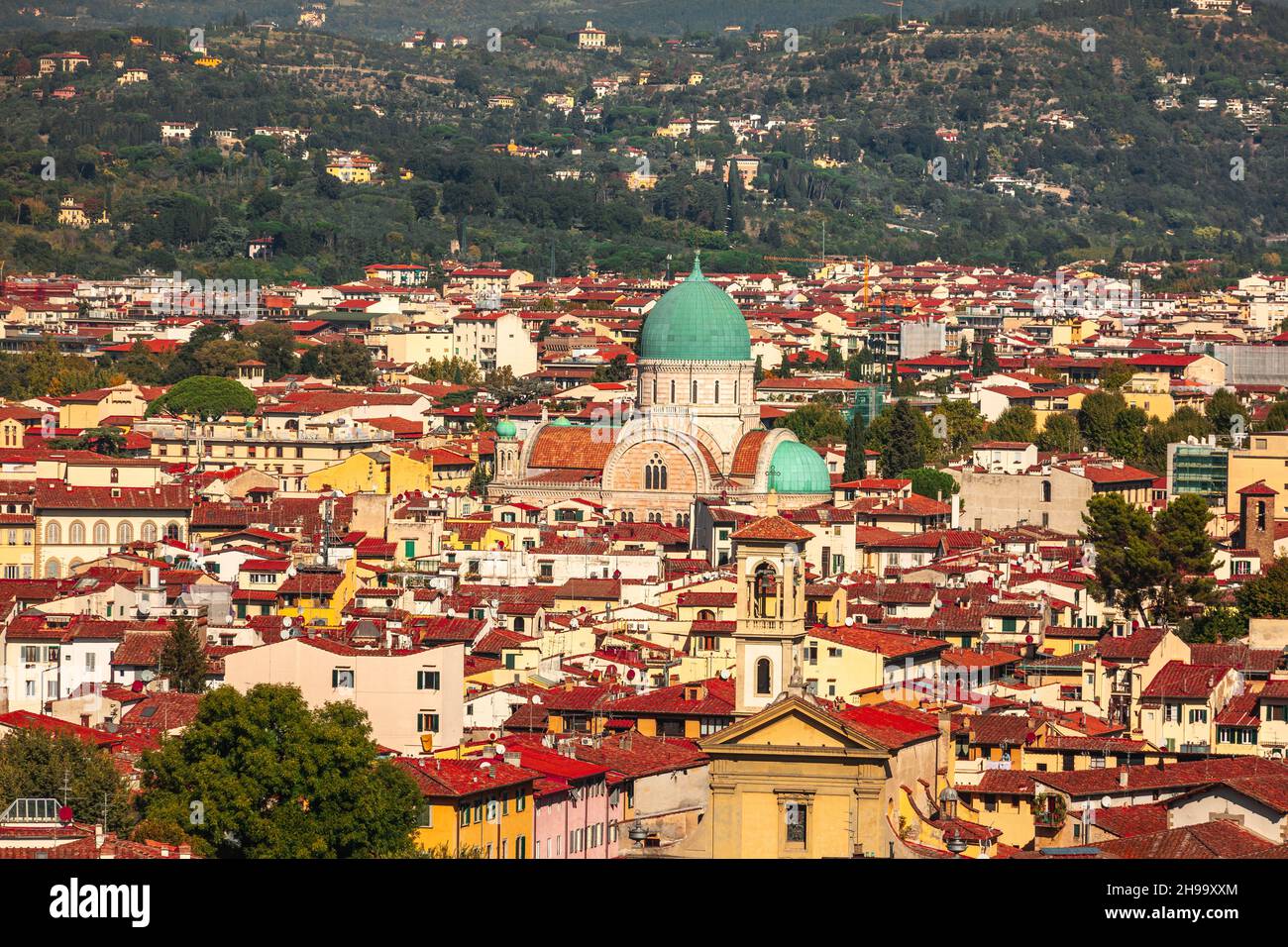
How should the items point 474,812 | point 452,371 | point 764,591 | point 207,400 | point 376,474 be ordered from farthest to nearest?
point 452,371, point 207,400, point 376,474, point 764,591, point 474,812

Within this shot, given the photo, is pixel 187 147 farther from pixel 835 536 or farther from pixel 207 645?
pixel 207 645

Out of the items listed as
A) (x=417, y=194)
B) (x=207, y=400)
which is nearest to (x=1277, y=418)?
(x=207, y=400)

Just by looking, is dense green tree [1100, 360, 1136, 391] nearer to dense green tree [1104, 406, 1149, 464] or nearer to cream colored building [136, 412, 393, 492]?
dense green tree [1104, 406, 1149, 464]

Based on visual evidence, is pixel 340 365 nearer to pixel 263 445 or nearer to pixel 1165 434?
pixel 263 445

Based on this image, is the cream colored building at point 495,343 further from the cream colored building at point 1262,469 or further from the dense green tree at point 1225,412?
the cream colored building at point 1262,469

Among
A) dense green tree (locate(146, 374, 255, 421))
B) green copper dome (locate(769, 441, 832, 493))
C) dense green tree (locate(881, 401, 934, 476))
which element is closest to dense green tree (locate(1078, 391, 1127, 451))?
dense green tree (locate(881, 401, 934, 476))

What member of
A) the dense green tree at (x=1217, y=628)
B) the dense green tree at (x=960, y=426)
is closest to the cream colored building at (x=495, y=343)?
the dense green tree at (x=960, y=426)

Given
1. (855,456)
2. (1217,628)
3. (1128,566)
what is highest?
Result: (855,456)
